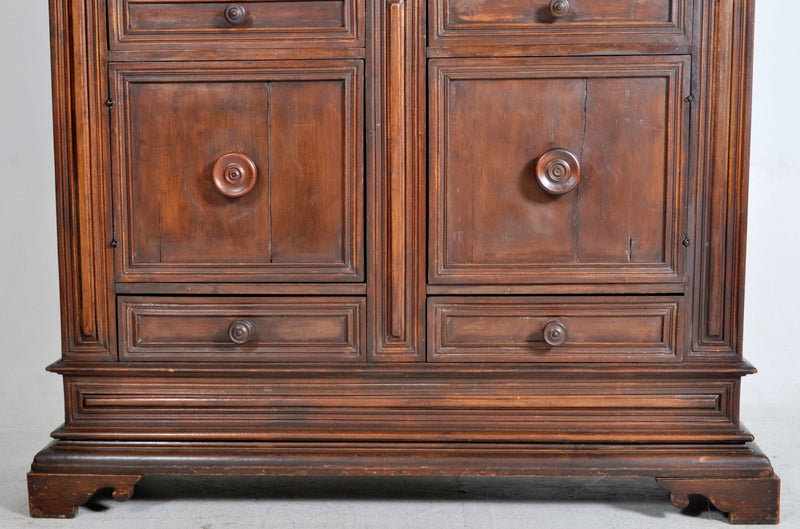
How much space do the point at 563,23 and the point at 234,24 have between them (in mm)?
924

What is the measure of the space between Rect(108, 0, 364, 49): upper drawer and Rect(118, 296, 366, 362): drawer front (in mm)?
735

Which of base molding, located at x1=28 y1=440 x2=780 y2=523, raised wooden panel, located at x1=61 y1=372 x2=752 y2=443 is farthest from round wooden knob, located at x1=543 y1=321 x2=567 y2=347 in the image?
base molding, located at x1=28 y1=440 x2=780 y2=523

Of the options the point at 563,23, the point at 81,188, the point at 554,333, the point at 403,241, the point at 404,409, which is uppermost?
the point at 563,23

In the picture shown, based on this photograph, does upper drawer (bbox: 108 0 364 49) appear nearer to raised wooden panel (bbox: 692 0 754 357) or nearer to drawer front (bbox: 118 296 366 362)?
drawer front (bbox: 118 296 366 362)

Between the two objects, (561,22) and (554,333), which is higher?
(561,22)

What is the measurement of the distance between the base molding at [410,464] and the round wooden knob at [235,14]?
123cm

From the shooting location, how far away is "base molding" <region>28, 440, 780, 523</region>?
2721mm

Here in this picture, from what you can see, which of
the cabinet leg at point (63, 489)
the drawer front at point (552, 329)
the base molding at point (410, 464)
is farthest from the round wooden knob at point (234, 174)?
the cabinet leg at point (63, 489)

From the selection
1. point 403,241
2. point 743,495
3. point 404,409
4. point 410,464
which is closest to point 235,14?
point 403,241

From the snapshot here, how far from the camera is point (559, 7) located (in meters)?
2.60

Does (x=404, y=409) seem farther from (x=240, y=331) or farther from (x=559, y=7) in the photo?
(x=559, y=7)

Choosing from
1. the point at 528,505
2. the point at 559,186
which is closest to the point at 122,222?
the point at 559,186

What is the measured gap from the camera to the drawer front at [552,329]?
2.71m

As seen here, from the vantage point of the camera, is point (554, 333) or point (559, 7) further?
point (554, 333)
